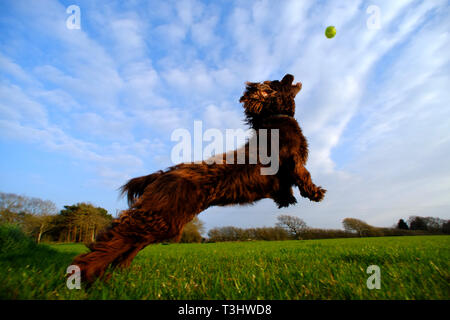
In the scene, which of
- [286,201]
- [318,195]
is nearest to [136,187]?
[286,201]

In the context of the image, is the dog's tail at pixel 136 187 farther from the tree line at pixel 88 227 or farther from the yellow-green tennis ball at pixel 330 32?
the tree line at pixel 88 227

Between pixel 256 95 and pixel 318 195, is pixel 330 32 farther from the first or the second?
pixel 318 195

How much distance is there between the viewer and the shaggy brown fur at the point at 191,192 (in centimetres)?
205

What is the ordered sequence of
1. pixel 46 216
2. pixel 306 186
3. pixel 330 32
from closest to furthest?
pixel 306 186, pixel 330 32, pixel 46 216

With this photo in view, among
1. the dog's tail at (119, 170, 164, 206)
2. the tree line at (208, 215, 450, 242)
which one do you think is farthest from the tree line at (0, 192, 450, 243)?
the dog's tail at (119, 170, 164, 206)

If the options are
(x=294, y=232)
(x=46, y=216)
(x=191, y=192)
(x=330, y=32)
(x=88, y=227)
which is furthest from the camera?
(x=294, y=232)

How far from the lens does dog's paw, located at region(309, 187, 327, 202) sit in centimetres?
332

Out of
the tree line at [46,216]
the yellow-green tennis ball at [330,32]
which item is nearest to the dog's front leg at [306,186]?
the yellow-green tennis ball at [330,32]

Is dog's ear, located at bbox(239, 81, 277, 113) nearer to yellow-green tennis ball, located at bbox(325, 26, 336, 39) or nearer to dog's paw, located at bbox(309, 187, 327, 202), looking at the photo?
dog's paw, located at bbox(309, 187, 327, 202)

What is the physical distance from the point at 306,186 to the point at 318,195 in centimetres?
35

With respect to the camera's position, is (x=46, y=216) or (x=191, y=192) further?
(x=46, y=216)

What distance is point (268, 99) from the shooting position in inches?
132

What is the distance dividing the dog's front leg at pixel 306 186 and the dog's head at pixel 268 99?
1007 millimetres
